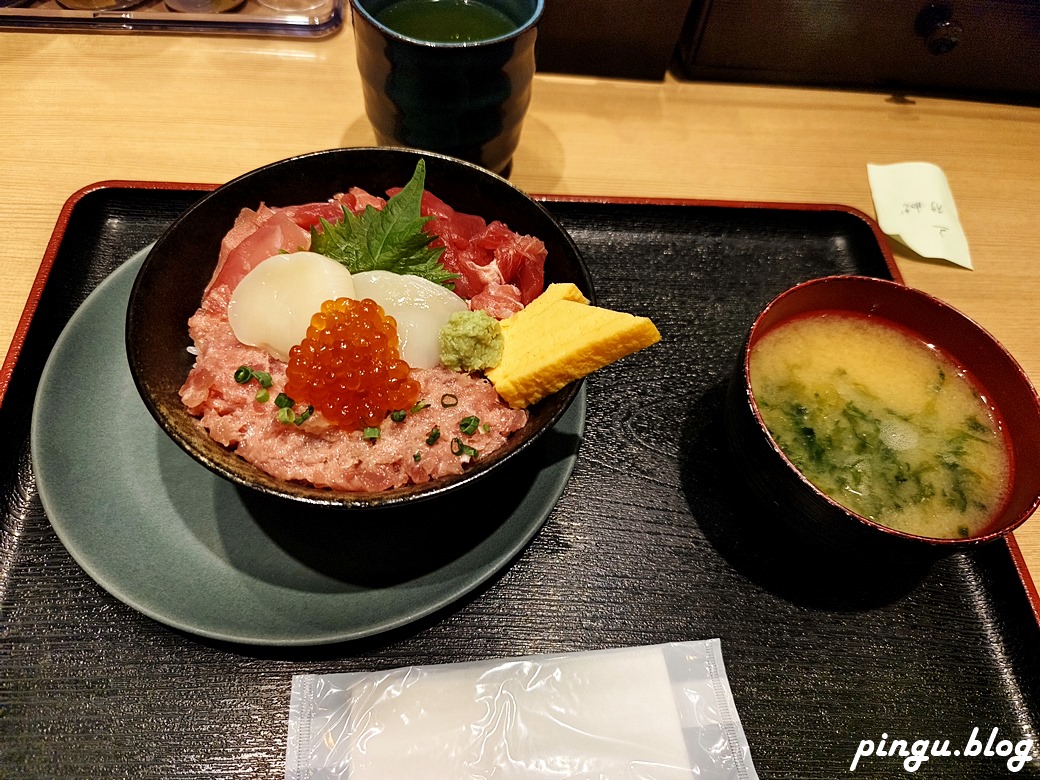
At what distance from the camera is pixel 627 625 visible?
159cm

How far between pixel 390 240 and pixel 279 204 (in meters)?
0.39

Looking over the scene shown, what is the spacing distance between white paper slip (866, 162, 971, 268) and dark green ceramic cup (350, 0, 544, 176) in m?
1.57

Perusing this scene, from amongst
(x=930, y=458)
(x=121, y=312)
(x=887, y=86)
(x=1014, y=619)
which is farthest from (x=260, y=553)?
(x=887, y=86)

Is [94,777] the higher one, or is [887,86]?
[887,86]

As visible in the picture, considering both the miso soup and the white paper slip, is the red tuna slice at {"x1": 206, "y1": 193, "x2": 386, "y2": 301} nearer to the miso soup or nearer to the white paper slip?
the miso soup

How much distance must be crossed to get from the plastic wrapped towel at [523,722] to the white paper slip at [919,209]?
78.2 inches

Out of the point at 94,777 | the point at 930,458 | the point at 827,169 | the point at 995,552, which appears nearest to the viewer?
the point at 94,777

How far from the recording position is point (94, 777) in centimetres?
133

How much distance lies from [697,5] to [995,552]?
253 cm

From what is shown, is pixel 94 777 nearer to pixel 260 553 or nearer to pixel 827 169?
pixel 260 553

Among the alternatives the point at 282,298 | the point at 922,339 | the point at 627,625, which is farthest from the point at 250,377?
the point at 922,339

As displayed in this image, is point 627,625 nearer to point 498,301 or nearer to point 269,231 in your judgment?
point 498,301

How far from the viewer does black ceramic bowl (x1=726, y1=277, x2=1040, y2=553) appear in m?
1.40

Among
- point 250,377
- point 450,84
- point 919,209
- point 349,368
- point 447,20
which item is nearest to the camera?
point 349,368
